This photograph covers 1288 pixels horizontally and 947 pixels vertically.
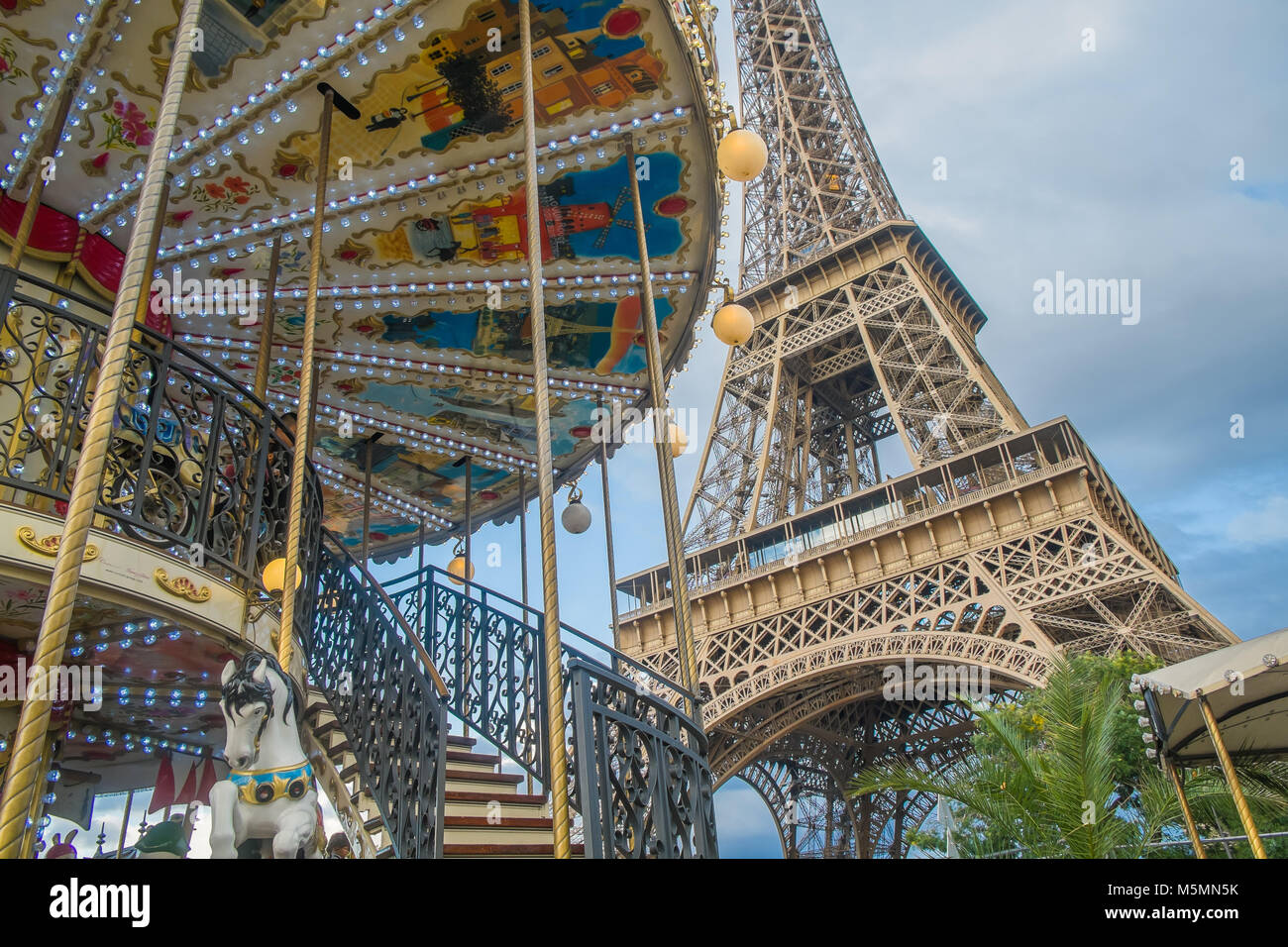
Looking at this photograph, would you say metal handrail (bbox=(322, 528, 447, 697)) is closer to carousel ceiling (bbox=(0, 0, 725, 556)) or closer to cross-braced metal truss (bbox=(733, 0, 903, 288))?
carousel ceiling (bbox=(0, 0, 725, 556))

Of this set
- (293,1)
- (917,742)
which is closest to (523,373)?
(293,1)

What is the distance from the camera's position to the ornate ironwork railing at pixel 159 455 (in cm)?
376

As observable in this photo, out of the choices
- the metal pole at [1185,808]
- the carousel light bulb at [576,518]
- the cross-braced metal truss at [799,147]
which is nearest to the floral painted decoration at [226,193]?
the carousel light bulb at [576,518]

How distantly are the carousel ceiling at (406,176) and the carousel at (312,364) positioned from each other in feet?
0.08

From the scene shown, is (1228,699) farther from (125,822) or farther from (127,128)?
(125,822)

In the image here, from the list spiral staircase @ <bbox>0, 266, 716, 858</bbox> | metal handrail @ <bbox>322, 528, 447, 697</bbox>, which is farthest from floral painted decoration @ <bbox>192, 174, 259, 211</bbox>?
metal handrail @ <bbox>322, 528, 447, 697</bbox>

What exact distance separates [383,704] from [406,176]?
364 cm

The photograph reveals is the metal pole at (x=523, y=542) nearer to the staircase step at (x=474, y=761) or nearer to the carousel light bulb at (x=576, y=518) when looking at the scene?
the carousel light bulb at (x=576, y=518)

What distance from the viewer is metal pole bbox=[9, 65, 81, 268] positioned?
5.28 metres

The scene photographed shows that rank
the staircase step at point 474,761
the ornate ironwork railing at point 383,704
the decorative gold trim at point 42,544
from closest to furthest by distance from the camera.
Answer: the decorative gold trim at point 42,544
the ornate ironwork railing at point 383,704
the staircase step at point 474,761

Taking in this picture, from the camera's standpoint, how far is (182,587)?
13.4 feet

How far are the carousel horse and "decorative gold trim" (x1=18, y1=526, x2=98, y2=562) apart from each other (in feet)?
3.49

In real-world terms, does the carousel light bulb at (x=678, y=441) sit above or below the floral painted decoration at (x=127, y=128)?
below
